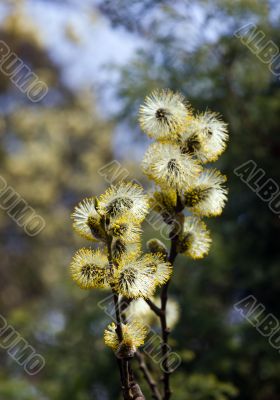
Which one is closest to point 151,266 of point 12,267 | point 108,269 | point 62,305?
point 108,269

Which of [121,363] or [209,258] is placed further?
[209,258]

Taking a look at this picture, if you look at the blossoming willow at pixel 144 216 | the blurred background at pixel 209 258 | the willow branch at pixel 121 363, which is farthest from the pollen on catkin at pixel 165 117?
the blurred background at pixel 209 258

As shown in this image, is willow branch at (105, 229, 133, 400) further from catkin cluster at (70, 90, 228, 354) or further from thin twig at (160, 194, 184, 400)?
thin twig at (160, 194, 184, 400)

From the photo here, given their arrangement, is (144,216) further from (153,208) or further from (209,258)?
(209,258)

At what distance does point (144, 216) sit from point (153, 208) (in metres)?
0.22

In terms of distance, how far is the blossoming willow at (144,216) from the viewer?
138 cm

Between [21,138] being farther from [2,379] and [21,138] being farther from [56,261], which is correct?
[2,379]

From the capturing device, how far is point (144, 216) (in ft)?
4.64

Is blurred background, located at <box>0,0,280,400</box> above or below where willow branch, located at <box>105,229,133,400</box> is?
above

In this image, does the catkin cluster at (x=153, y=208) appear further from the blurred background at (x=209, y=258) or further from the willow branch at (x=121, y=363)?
the blurred background at (x=209, y=258)

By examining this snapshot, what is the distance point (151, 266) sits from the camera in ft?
4.75

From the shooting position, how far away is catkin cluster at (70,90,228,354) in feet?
4.56

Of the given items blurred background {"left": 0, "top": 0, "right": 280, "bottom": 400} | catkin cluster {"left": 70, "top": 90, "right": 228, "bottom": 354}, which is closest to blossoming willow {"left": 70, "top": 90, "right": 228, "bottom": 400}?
catkin cluster {"left": 70, "top": 90, "right": 228, "bottom": 354}

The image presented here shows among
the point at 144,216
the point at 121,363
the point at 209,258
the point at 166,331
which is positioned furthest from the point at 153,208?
the point at 209,258
